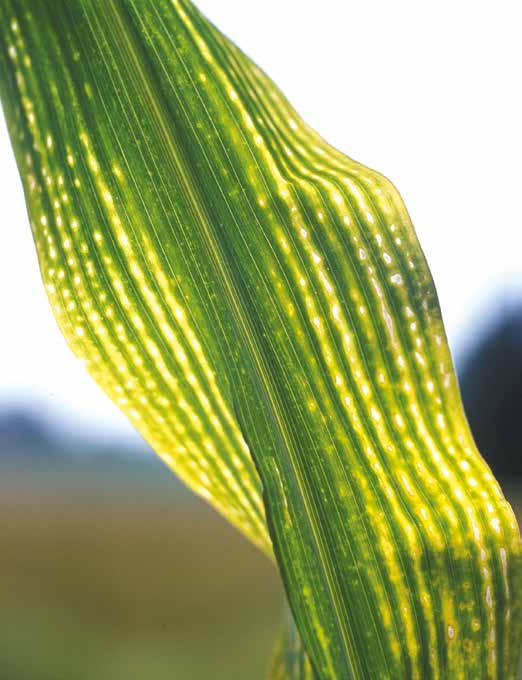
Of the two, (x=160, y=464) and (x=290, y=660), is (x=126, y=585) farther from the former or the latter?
(x=290, y=660)

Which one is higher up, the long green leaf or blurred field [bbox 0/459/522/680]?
the long green leaf

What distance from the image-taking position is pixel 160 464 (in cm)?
93

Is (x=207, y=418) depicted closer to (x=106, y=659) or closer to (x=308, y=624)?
(x=308, y=624)

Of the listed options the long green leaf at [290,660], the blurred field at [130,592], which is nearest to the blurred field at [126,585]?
the blurred field at [130,592]

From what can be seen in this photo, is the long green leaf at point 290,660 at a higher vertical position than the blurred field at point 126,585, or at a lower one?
higher

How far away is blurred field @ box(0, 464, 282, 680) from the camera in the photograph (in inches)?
35.8

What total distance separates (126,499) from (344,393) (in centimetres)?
76

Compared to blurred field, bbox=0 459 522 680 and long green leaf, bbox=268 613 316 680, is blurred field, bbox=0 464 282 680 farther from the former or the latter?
long green leaf, bbox=268 613 316 680

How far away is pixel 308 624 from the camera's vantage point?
22cm

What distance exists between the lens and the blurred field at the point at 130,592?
0.91 meters

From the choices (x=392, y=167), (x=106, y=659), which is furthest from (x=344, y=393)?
(x=106, y=659)

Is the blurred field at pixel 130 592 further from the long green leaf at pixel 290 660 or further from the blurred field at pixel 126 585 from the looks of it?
the long green leaf at pixel 290 660

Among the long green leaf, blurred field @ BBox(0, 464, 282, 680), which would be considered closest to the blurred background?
blurred field @ BBox(0, 464, 282, 680)

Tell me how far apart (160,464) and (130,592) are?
198 millimetres
